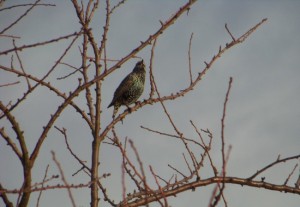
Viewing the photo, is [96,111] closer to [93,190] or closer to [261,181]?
[93,190]

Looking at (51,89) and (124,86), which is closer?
(51,89)

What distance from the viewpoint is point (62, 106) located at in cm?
296

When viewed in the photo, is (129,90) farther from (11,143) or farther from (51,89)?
(11,143)

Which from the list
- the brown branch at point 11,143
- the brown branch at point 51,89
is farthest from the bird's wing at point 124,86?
the brown branch at point 11,143

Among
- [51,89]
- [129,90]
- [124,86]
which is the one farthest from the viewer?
[124,86]

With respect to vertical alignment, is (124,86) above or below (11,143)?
above

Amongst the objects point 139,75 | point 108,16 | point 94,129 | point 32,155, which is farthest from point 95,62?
point 139,75

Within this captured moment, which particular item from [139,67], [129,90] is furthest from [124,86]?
[139,67]

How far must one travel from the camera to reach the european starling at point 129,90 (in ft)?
31.0

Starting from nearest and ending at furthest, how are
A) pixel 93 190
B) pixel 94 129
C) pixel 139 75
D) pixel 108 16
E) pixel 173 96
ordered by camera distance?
1. pixel 93 190
2. pixel 94 129
3. pixel 108 16
4. pixel 173 96
5. pixel 139 75

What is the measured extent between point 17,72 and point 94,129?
1068 millimetres

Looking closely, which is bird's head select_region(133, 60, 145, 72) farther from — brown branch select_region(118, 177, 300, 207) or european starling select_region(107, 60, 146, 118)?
brown branch select_region(118, 177, 300, 207)

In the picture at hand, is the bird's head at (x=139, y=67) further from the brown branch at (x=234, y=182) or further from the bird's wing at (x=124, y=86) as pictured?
the brown branch at (x=234, y=182)

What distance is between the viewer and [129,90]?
9.56m
